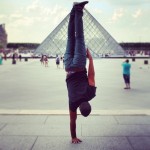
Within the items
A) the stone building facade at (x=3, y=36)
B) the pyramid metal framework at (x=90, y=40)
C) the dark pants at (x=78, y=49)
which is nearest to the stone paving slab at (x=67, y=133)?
the dark pants at (x=78, y=49)

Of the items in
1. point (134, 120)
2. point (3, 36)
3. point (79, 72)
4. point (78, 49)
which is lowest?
point (134, 120)

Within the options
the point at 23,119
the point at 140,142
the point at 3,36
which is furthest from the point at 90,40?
the point at 3,36

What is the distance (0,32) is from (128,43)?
55.6 metres

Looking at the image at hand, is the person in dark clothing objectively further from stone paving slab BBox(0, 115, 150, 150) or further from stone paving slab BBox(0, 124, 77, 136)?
stone paving slab BBox(0, 124, 77, 136)

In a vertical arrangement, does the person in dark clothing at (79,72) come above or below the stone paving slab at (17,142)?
above

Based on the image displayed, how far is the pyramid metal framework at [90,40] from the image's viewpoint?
72562mm

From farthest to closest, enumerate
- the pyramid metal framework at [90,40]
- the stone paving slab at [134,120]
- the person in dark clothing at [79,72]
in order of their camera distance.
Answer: the pyramid metal framework at [90,40] → the stone paving slab at [134,120] → the person in dark clothing at [79,72]

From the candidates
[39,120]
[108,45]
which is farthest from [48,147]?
[108,45]

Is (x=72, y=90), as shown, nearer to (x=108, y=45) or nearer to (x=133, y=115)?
(x=133, y=115)

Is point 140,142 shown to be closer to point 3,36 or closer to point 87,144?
point 87,144

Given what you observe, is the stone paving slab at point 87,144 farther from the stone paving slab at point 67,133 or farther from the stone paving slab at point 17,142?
the stone paving slab at point 17,142

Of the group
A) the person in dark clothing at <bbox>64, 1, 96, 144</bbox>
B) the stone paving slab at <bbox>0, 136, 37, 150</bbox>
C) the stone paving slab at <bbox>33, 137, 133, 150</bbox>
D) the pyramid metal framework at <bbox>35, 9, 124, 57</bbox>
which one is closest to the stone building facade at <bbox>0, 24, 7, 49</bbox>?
the pyramid metal framework at <bbox>35, 9, 124, 57</bbox>

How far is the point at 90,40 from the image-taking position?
76.0 metres

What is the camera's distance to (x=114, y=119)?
702 centimetres
